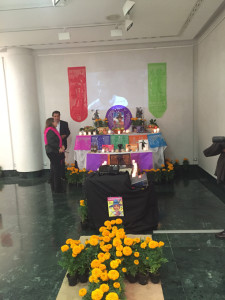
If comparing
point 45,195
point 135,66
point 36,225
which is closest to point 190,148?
point 135,66

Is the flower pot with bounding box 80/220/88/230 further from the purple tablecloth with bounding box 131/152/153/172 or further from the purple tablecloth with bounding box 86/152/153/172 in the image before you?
the purple tablecloth with bounding box 131/152/153/172

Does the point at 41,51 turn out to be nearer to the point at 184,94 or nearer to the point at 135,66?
the point at 135,66

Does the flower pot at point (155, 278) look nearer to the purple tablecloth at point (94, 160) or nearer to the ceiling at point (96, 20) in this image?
the purple tablecloth at point (94, 160)

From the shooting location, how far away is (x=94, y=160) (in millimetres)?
5852

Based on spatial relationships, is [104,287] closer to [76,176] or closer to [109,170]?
[109,170]

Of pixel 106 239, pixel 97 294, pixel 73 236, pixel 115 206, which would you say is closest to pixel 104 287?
pixel 97 294

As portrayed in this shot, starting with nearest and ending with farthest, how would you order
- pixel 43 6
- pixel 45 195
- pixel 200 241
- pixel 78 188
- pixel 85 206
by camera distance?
1. pixel 200 241
2. pixel 85 206
3. pixel 43 6
4. pixel 45 195
5. pixel 78 188

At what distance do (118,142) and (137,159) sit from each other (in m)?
0.75

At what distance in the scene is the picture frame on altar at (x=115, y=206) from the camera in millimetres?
3461

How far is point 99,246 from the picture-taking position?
2486 mm

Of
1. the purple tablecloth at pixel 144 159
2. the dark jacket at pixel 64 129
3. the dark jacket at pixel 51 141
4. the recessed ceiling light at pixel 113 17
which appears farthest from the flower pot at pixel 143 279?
the dark jacket at pixel 64 129

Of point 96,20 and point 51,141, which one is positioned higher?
point 96,20

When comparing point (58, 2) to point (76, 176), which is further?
point (76, 176)

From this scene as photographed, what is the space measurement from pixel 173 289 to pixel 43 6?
4.10 m
